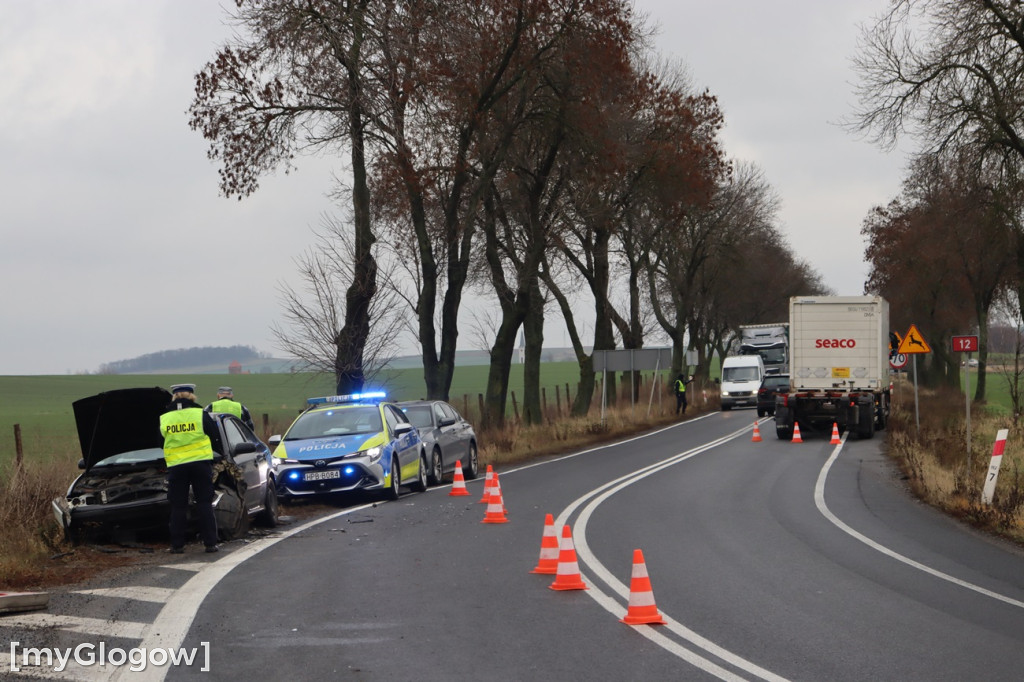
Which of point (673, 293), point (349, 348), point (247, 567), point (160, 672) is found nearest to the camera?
point (160, 672)

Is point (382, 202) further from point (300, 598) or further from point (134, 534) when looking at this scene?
point (300, 598)

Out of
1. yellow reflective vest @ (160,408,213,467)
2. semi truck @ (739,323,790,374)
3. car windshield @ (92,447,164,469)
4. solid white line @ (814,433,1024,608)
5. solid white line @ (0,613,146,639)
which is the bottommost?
solid white line @ (814,433,1024,608)

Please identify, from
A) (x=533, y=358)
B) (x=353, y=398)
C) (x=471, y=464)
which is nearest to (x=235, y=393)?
(x=533, y=358)

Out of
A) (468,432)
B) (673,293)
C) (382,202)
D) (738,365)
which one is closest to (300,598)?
(468,432)

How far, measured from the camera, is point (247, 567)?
11.9 m

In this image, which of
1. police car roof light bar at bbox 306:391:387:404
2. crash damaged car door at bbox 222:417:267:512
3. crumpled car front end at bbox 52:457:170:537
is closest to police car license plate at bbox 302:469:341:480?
police car roof light bar at bbox 306:391:387:404

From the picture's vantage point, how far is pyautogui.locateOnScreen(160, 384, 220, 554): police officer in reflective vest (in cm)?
1292

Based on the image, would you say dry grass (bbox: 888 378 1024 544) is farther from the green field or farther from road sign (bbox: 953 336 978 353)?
the green field

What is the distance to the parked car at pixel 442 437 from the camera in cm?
2158

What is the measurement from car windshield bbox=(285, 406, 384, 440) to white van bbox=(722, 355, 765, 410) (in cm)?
3950

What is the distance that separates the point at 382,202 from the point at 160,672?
2634 cm

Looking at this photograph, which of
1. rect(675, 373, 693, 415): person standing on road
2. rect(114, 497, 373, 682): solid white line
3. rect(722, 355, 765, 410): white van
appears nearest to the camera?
rect(114, 497, 373, 682): solid white line

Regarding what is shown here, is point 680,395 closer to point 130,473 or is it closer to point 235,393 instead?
point 130,473

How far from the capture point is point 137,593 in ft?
34.0
